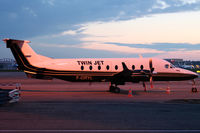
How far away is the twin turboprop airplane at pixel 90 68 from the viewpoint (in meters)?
20.3

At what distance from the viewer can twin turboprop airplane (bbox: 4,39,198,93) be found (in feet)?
66.7

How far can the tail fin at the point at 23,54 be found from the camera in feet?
65.6

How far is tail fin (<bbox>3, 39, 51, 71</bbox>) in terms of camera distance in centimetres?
2000

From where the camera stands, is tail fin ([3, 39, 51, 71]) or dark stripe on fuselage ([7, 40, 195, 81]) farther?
dark stripe on fuselage ([7, 40, 195, 81])

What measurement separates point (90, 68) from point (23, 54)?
6.40 meters

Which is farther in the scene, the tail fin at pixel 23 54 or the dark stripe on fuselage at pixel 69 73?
the dark stripe on fuselage at pixel 69 73

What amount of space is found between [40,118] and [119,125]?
147 inches

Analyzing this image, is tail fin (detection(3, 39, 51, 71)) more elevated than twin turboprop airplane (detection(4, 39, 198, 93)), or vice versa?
tail fin (detection(3, 39, 51, 71))

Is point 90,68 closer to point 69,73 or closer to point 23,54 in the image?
point 69,73

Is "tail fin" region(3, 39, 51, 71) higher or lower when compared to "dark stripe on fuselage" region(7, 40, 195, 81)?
higher

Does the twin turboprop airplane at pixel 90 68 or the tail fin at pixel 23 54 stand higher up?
the tail fin at pixel 23 54

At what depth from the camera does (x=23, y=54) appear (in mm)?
20281

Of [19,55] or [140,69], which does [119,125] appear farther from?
[19,55]

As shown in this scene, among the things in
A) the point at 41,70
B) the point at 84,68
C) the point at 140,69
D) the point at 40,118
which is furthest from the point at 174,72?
the point at 40,118
